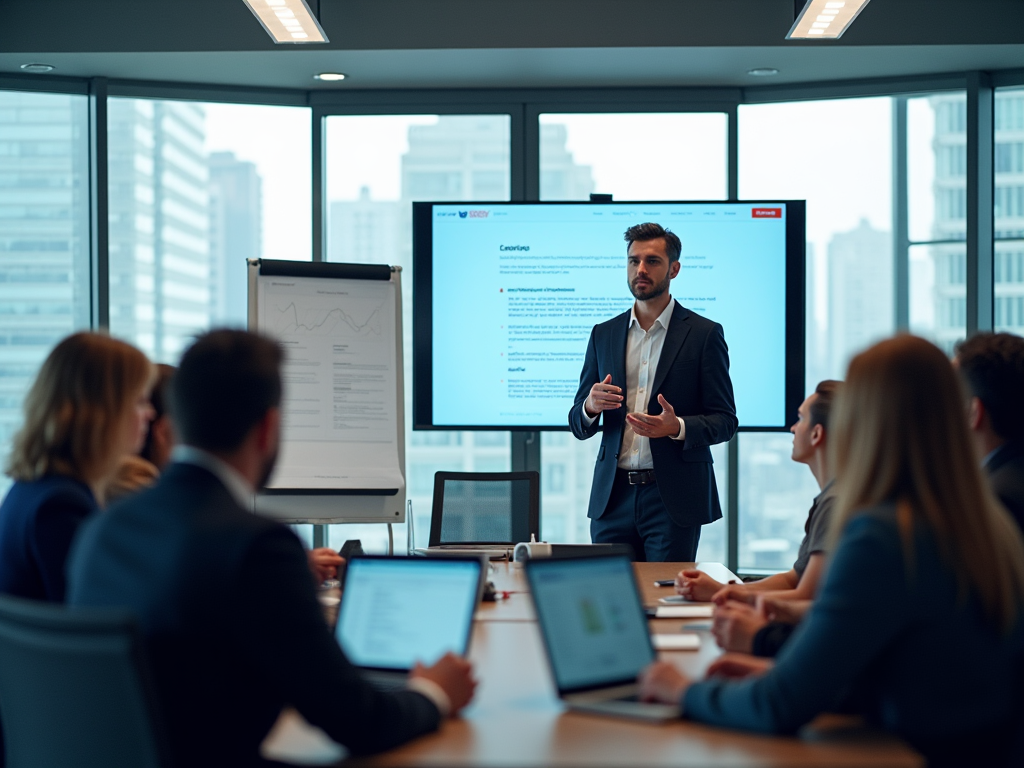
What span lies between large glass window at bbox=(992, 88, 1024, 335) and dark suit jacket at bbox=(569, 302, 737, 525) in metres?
2.04

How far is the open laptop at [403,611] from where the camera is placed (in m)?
1.88

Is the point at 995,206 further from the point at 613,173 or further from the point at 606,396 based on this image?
the point at 606,396

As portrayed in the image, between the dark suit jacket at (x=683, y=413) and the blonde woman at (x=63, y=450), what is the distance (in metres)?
2.36

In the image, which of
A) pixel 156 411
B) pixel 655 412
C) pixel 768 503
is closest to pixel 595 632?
pixel 156 411

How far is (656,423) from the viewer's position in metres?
3.91

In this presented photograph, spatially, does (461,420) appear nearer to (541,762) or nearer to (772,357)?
(772,357)

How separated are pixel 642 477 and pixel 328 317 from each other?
1.51 meters

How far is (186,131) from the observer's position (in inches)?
218

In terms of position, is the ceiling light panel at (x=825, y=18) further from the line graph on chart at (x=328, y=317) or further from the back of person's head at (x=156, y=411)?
the back of person's head at (x=156, y=411)

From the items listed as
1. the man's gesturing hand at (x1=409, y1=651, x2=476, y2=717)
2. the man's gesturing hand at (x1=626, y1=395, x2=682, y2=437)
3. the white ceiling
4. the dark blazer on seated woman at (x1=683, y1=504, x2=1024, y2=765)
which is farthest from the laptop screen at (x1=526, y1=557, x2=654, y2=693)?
the white ceiling

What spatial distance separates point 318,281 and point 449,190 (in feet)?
4.90

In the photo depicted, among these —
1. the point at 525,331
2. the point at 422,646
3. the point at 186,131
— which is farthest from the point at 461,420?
the point at 422,646

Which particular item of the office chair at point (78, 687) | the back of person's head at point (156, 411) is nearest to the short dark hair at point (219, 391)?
the office chair at point (78, 687)

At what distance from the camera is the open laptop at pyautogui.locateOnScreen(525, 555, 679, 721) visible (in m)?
1.73
